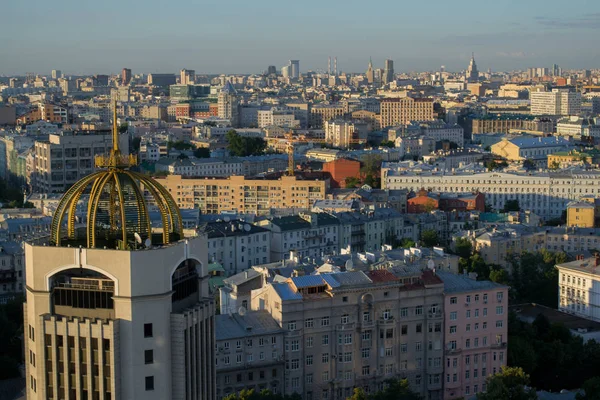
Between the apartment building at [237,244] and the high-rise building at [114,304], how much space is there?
64.1ft

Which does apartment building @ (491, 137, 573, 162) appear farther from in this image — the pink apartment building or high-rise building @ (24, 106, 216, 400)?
high-rise building @ (24, 106, 216, 400)

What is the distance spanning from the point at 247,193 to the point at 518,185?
11.6 m

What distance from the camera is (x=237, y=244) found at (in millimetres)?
32188

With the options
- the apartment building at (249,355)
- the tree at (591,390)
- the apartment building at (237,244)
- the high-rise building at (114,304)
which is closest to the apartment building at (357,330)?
the apartment building at (249,355)

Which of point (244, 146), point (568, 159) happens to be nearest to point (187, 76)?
point (244, 146)

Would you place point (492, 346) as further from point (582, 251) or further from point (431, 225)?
point (431, 225)

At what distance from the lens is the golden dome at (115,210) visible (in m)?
11.3

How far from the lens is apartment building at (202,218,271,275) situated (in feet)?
104

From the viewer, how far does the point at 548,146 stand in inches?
2557

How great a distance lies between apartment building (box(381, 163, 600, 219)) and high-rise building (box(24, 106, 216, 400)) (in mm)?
36215

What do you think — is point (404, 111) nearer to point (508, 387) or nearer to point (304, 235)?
point (304, 235)

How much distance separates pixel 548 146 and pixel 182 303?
183ft

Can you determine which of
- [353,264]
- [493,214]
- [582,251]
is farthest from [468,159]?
[353,264]

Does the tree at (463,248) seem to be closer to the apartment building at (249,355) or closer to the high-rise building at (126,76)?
the apartment building at (249,355)
